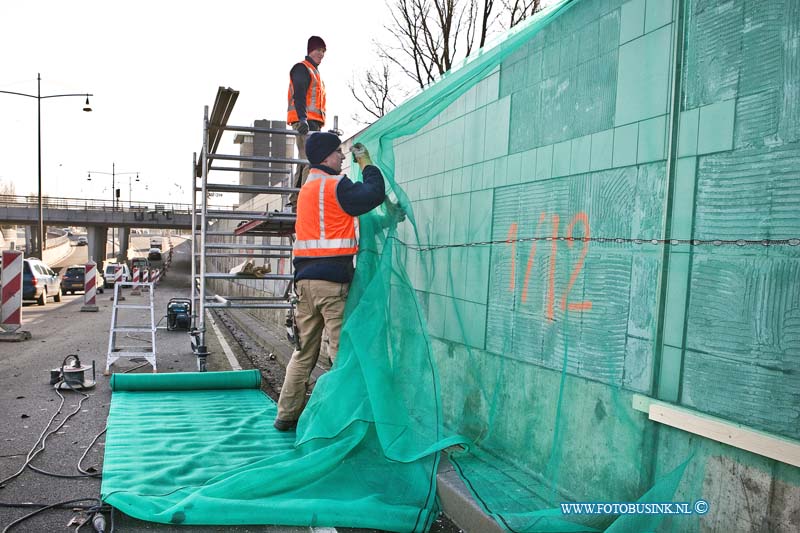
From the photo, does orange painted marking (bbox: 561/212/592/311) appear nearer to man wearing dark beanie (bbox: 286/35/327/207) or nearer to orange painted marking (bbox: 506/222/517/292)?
orange painted marking (bbox: 506/222/517/292)

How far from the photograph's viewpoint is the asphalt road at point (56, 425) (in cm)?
361

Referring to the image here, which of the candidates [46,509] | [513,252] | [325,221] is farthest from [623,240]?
[46,509]

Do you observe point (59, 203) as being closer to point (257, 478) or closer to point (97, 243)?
point (97, 243)

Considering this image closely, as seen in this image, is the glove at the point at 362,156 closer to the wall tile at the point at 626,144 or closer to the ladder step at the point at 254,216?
the wall tile at the point at 626,144

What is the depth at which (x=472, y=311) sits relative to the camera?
3.92 meters

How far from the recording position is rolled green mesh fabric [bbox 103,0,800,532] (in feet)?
7.97

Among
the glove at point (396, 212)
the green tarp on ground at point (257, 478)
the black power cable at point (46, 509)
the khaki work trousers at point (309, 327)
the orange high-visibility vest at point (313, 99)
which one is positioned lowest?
the black power cable at point (46, 509)

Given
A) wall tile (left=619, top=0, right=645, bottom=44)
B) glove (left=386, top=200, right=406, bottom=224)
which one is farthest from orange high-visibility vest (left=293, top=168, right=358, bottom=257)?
wall tile (left=619, top=0, right=645, bottom=44)

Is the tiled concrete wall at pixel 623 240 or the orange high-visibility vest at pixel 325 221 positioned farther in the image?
the orange high-visibility vest at pixel 325 221

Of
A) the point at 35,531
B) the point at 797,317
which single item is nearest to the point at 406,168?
the point at 797,317

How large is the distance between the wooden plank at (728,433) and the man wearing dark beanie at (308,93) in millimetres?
4721

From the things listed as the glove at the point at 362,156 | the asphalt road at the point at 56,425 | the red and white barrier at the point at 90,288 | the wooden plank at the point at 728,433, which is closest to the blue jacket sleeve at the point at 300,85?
the glove at the point at 362,156

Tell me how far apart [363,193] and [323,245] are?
0.63 metres

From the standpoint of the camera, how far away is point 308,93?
6.30 metres
